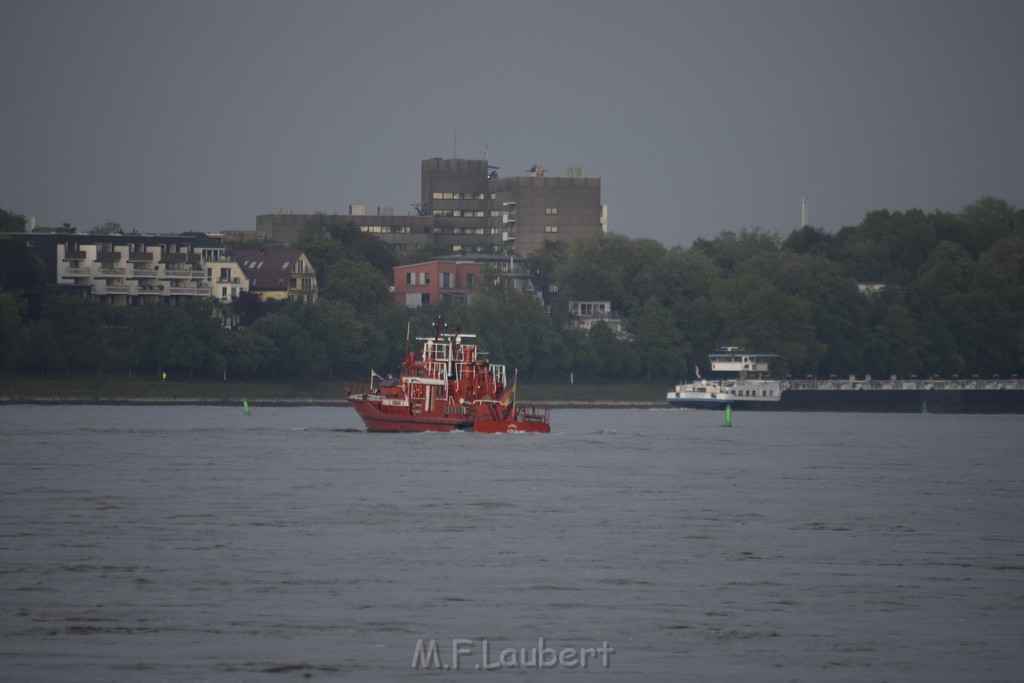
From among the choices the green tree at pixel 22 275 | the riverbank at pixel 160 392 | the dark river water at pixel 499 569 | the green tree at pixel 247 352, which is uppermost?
the green tree at pixel 22 275

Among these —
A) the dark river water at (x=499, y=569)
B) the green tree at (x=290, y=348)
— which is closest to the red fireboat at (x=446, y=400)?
the dark river water at (x=499, y=569)

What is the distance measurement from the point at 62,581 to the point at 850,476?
49466 mm

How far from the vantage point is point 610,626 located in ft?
119

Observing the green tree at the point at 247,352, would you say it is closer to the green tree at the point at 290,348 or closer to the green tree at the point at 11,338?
the green tree at the point at 290,348

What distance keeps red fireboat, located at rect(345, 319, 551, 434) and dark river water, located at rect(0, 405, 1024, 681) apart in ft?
62.2

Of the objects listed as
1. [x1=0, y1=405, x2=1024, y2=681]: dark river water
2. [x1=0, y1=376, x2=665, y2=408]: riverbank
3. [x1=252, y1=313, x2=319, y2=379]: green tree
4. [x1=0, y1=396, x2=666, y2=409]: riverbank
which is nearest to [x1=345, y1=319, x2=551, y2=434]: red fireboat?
[x1=0, y1=405, x2=1024, y2=681]: dark river water

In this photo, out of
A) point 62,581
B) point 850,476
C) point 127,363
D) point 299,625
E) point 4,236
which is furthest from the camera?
point 4,236

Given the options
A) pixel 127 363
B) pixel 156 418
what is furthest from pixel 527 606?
pixel 127 363

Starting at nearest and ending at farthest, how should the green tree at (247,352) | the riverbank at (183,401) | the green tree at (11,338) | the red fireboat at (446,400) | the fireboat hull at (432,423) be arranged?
1. the red fireboat at (446,400)
2. the fireboat hull at (432,423)
3. the riverbank at (183,401)
4. the green tree at (11,338)
5. the green tree at (247,352)

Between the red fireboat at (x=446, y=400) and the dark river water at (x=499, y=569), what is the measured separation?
18960 mm

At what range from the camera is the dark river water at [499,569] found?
3303 cm

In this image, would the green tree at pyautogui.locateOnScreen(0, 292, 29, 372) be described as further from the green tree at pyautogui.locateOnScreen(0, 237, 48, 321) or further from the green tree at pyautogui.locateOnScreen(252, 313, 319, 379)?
the green tree at pyautogui.locateOnScreen(252, 313, 319, 379)

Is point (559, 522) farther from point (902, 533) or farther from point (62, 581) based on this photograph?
point (62, 581)

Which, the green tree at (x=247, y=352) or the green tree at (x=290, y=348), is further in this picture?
the green tree at (x=290, y=348)
